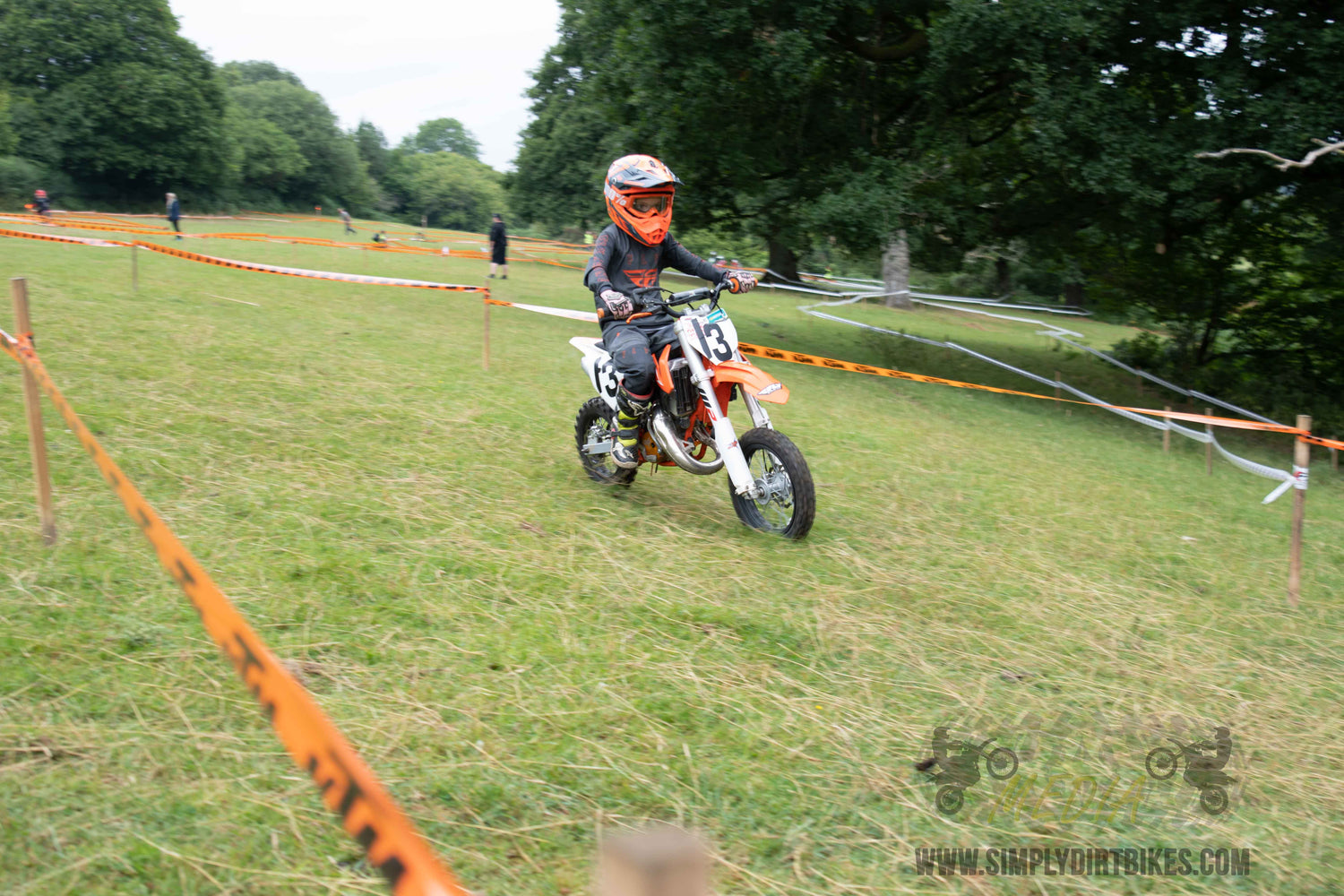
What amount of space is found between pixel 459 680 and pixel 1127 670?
316cm

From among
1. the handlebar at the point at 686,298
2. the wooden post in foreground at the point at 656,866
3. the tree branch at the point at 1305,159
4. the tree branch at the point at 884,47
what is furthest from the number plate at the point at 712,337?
the tree branch at the point at 884,47

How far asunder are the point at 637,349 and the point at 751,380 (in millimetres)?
833

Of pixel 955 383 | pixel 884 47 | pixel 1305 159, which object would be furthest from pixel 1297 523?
pixel 884 47

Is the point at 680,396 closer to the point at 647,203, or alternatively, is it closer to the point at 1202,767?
the point at 647,203

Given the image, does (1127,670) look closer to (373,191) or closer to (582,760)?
(582,760)

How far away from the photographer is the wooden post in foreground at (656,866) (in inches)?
35.4

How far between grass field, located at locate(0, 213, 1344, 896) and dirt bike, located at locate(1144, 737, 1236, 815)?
52 mm

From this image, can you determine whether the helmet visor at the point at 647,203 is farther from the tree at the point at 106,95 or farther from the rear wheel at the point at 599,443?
the tree at the point at 106,95

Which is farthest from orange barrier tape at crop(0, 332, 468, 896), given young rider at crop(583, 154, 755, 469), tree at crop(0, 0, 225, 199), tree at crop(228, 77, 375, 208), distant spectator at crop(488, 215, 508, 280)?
tree at crop(228, 77, 375, 208)

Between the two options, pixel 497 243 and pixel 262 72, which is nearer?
pixel 497 243

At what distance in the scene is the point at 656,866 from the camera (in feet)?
2.95

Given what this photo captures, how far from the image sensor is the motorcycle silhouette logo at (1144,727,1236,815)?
3.35 m

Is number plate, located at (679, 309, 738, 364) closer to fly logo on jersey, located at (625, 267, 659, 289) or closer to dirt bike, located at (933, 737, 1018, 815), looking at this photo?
fly logo on jersey, located at (625, 267, 659, 289)

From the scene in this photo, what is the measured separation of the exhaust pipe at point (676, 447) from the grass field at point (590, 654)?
0.37 metres
